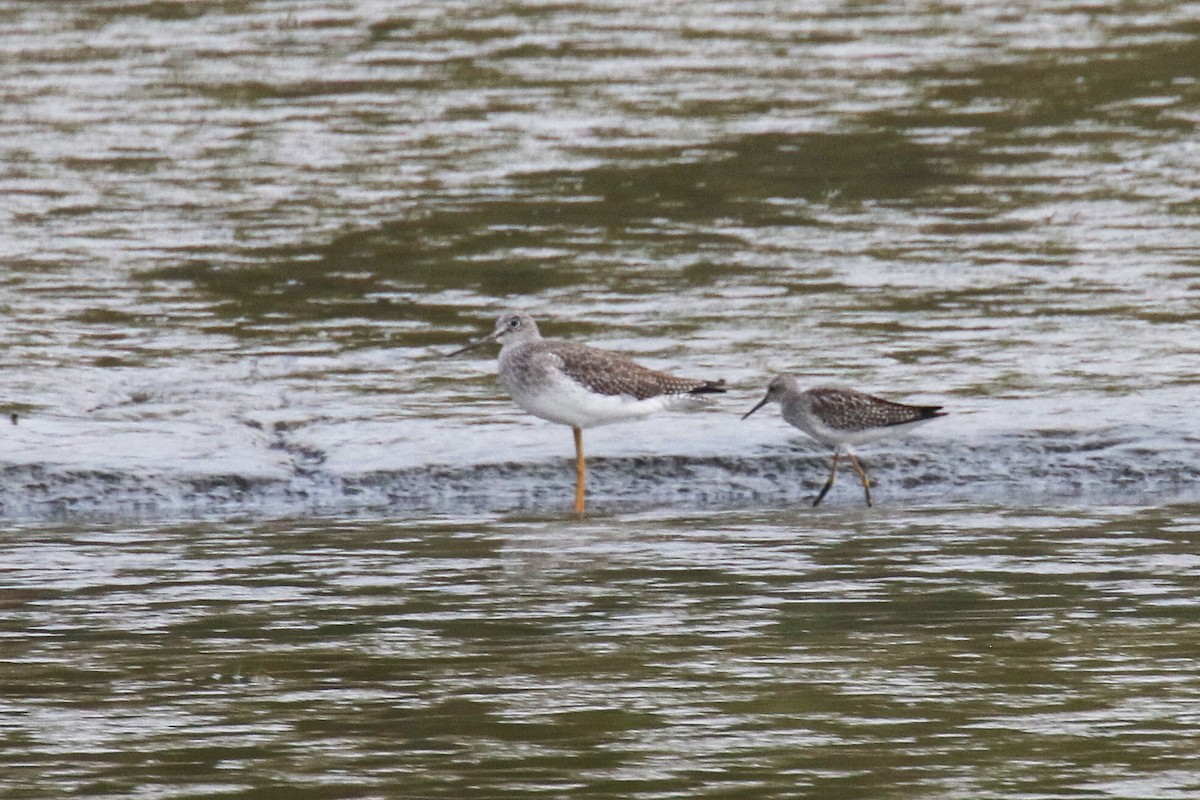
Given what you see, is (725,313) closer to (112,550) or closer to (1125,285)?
(1125,285)

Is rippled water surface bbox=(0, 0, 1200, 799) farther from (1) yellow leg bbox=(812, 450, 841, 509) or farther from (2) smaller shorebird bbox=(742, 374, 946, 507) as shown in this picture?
(2) smaller shorebird bbox=(742, 374, 946, 507)

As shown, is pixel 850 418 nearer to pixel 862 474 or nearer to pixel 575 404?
pixel 862 474

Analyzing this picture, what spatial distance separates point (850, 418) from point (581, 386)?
136cm

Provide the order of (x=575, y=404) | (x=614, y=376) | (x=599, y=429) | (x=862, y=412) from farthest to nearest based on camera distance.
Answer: (x=599, y=429), (x=614, y=376), (x=575, y=404), (x=862, y=412)

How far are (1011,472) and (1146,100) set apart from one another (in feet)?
35.5

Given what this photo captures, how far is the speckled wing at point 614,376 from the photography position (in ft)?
40.3

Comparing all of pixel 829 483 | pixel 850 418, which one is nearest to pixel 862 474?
pixel 829 483

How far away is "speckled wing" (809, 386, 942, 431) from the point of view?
1193cm

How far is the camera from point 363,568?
10.1 metres

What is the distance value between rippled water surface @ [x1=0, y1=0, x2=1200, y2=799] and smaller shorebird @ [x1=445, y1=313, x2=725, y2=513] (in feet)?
0.80

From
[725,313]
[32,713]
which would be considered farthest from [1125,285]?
[32,713]

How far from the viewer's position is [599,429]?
513 inches

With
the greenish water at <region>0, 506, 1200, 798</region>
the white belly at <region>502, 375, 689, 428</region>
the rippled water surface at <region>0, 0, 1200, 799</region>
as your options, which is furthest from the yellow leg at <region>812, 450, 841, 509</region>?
the white belly at <region>502, 375, 689, 428</region>

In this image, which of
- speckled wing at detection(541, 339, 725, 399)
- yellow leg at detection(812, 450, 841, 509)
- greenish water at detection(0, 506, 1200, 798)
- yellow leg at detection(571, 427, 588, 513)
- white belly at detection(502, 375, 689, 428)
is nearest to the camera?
greenish water at detection(0, 506, 1200, 798)
